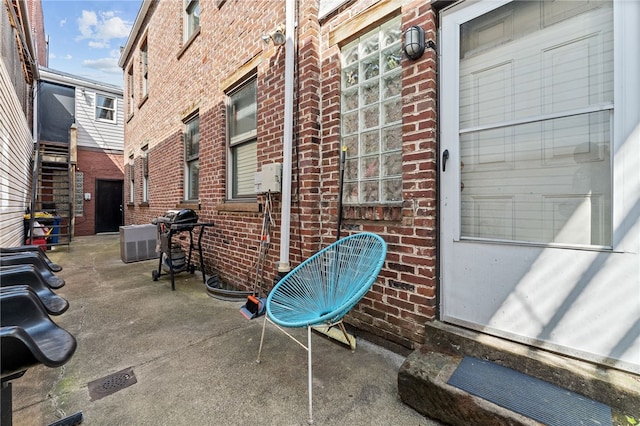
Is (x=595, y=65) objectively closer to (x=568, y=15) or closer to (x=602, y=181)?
(x=568, y=15)

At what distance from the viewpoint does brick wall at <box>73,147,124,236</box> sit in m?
10.3

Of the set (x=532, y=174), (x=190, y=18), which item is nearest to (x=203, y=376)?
(x=532, y=174)

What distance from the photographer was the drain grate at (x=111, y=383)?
5.78ft

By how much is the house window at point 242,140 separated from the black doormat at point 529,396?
119 inches

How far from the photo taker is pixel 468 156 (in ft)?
6.49

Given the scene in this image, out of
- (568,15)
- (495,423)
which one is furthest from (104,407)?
(568,15)

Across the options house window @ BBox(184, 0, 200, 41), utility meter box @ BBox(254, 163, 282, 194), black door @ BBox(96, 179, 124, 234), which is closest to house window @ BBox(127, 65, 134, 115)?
black door @ BBox(96, 179, 124, 234)

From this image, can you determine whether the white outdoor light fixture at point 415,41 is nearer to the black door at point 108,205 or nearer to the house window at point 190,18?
the house window at point 190,18

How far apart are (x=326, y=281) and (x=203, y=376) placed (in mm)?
1038

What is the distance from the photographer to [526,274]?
1.70 metres

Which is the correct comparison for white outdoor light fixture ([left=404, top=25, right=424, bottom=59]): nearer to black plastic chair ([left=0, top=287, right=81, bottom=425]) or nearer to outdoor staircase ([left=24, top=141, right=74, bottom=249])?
black plastic chair ([left=0, top=287, right=81, bottom=425])

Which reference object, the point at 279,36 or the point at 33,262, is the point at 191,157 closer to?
the point at 279,36

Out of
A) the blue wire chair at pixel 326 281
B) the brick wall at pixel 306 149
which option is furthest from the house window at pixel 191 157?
the blue wire chair at pixel 326 281

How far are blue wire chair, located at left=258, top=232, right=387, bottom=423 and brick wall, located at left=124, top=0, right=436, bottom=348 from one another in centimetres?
A: 34
